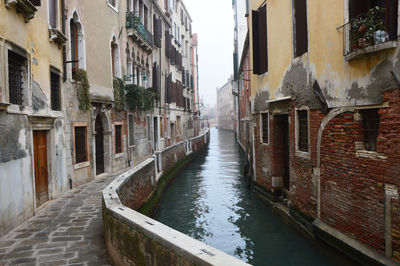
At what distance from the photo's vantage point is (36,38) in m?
6.95

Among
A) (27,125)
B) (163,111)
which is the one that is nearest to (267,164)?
(27,125)

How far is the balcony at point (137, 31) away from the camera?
1363cm

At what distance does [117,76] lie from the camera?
506 inches

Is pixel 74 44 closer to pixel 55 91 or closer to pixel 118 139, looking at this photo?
pixel 55 91

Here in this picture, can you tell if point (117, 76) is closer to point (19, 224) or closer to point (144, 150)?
point (144, 150)

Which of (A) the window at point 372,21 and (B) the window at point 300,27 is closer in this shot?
(A) the window at point 372,21

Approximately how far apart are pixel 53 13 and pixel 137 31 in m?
6.30

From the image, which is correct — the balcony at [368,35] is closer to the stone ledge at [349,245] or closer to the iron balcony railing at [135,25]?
the stone ledge at [349,245]

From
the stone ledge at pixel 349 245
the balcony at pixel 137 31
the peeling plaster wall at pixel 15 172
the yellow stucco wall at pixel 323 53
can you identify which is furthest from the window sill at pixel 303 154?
the balcony at pixel 137 31

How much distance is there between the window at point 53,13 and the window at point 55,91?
114 centimetres

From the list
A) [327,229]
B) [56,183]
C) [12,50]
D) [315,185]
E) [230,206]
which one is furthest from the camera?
[230,206]

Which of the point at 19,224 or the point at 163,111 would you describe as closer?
the point at 19,224

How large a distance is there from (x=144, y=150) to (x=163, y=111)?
14.9 feet

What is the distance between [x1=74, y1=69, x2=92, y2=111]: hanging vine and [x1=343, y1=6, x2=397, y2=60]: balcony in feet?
23.5
